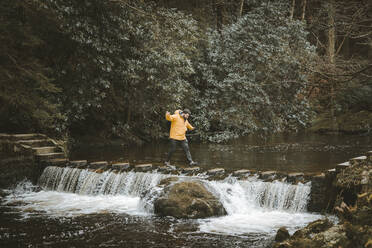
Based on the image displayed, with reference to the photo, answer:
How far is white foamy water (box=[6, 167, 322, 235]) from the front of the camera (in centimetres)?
832

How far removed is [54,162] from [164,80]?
6.60m

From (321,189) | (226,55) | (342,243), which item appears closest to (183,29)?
(226,55)

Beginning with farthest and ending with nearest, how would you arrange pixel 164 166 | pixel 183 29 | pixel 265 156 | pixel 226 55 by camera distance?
1. pixel 226 55
2. pixel 183 29
3. pixel 265 156
4. pixel 164 166

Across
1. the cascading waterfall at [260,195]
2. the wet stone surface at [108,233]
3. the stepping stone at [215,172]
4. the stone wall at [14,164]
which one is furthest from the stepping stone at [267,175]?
the stone wall at [14,164]

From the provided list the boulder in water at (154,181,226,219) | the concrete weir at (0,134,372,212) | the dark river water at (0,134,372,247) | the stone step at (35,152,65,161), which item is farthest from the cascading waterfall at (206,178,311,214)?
the stone step at (35,152,65,161)

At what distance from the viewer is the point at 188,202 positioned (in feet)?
28.2

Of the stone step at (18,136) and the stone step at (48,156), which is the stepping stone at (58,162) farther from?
the stone step at (18,136)

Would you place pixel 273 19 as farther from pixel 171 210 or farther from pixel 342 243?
pixel 342 243

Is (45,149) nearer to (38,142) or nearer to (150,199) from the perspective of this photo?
(38,142)

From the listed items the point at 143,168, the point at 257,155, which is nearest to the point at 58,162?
the point at 143,168

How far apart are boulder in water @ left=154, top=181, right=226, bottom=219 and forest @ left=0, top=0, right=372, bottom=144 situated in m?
4.79

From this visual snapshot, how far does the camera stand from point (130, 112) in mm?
20359

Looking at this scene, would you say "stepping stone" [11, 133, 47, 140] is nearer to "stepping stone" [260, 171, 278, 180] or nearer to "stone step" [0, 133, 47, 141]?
"stone step" [0, 133, 47, 141]

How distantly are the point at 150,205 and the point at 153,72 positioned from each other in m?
8.87
